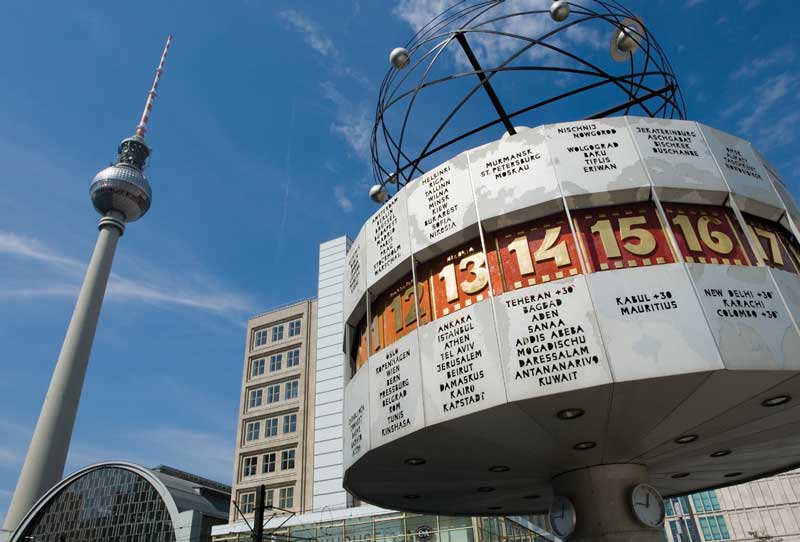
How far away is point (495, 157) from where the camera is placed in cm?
1315

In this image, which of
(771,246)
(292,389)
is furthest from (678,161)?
(292,389)

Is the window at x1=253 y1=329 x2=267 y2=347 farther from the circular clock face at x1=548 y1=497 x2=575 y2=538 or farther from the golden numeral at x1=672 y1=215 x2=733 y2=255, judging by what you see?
the golden numeral at x1=672 y1=215 x2=733 y2=255

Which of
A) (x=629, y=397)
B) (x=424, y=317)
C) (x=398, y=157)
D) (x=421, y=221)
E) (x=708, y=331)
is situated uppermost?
(x=398, y=157)

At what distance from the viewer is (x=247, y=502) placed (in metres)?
56.8

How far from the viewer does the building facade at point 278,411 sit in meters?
56.1

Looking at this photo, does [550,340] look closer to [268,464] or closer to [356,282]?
[356,282]

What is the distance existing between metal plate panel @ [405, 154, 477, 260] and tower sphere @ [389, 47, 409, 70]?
3.15 meters

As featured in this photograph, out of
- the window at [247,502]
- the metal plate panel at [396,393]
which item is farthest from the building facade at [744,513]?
the metal plate panel at [396,393]

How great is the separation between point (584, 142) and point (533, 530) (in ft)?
142

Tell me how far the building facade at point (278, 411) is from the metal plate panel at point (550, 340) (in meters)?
49.3

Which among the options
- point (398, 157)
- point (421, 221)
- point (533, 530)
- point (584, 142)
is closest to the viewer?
point (584, 142)

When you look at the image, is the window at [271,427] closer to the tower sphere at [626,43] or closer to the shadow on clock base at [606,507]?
the shadow on clock base at [606,507]

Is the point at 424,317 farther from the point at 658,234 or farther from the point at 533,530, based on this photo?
the point at 533,530

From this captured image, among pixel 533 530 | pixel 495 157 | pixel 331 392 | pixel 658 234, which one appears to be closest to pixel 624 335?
pixel 658 234
